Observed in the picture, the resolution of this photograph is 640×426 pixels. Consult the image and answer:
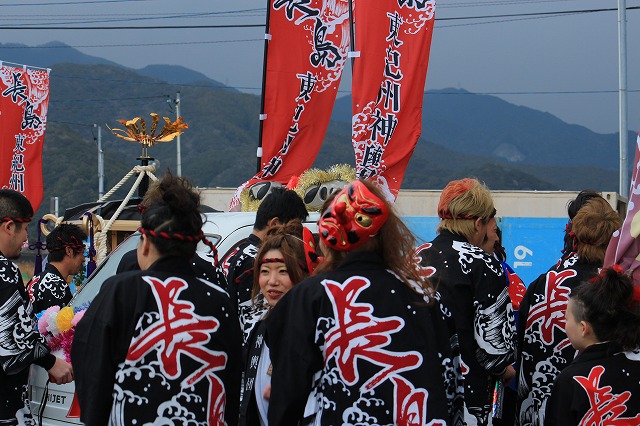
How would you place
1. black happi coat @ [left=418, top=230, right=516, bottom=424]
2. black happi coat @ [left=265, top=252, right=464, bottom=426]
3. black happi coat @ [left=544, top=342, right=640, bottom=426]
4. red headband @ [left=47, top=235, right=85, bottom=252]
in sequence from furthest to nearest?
red headband @ [left=47, top=235, right=85, bottom=252]
black happi coat @ [left=418, top=230, right=516, bottom=424]
black happi coat @ [left=544, top=342, right=640, bottom=426]
black happi coat @ [left=265, top=252, right=464, bottom=426]

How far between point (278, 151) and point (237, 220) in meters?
2.15

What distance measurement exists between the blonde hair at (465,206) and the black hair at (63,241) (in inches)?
126

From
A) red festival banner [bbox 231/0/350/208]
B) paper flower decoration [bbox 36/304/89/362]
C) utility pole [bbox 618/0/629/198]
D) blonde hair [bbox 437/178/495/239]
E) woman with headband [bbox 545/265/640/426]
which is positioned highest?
utility pole [bbox 618/0/629/198]

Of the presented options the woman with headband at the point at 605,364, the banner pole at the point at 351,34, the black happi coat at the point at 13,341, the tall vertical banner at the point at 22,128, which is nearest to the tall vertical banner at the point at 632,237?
the woman with headband at the point at 605,364

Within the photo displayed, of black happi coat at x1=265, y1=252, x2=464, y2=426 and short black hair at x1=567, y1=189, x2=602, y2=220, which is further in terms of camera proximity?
short black hair at x1=567, y1=189, x2=602, y2=220

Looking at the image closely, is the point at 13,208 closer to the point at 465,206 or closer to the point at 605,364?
the point at 465,206

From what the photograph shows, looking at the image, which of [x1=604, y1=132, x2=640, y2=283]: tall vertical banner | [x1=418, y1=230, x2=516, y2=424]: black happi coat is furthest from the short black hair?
[x1=604, y1=132, x2=640, y2=283]: tall vertical banner

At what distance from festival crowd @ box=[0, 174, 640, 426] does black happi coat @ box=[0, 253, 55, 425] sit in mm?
12

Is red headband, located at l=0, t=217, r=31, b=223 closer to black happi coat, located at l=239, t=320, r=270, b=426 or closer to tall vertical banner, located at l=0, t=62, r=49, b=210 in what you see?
black happi coat, located at l=239, t=320, r=270, b=426

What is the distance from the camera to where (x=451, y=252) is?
475cm

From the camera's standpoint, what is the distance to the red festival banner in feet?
28.1

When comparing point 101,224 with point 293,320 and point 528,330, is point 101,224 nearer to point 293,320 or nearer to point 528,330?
point 528,330

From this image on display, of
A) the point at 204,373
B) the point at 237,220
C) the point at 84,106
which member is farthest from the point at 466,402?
the point at 84,106

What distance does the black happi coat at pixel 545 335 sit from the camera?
5012 mm
